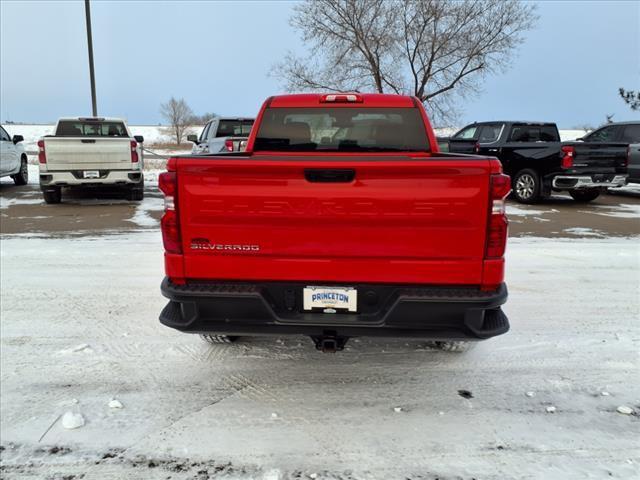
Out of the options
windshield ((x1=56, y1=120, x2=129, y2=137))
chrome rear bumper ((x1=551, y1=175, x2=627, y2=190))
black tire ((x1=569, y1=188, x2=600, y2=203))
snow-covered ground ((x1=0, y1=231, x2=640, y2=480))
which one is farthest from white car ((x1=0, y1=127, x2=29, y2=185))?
black tire ((x1=569, y1=188, x2=600, y2=203))

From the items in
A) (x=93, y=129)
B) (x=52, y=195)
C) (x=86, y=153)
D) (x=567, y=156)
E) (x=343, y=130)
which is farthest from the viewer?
(x=93, y=129)

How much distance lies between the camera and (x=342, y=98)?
449 cm

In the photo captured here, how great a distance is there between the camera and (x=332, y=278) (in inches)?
110

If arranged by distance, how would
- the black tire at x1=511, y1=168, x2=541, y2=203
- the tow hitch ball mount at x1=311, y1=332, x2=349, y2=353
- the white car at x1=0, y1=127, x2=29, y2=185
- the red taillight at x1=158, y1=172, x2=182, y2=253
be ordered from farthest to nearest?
the white car at x1=0, y1=127, x2=29, y2=185 → the black tire at x1=511, y1=168, x2=541, y2=203 → the tow hitch ball mount at x1=311, y1=332, x2=349, y2=353 → the red taillight at x1=158, y1=172, x2=182, y2=253

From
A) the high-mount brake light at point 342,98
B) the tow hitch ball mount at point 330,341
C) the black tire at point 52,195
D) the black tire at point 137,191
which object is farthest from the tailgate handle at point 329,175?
the black tire at point 52,195

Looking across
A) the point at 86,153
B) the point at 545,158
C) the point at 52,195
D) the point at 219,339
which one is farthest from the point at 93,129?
the point at 545,158

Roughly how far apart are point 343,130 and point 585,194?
409 inches

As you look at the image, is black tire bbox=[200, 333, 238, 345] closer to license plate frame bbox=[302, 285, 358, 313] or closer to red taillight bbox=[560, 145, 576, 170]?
license plate frame bbox=[302, 285, 358, 313]

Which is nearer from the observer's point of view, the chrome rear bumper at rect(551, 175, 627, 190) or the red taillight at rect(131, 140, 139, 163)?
the chrome rear bumper at rect(551, 175, 627, 190)

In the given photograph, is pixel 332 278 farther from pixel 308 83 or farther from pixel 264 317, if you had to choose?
pixel 308 83

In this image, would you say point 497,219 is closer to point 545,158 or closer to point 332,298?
point 332,298

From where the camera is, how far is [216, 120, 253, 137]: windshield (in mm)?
13469

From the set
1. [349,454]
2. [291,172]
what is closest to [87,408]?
[349,454]

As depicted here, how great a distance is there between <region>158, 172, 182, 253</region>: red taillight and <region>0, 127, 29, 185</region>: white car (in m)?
13.7
